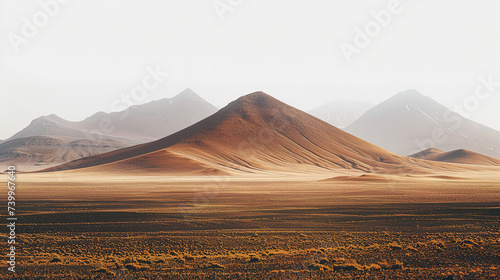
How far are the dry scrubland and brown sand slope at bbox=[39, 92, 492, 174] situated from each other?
53.2 m

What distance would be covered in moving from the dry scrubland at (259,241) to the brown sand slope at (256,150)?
2093 inches

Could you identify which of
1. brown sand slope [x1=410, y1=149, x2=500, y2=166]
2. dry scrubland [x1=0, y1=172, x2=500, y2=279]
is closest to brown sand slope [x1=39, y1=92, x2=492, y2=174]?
brown sand slope [x1=410, y1=149, x2=500, y2=166]

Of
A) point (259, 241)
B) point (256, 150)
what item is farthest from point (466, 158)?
point (259, 241)

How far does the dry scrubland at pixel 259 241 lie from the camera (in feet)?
46.8

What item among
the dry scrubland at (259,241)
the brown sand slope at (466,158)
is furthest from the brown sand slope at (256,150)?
the dry scrubland at (259,241)

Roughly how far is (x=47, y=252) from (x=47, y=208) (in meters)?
15.2

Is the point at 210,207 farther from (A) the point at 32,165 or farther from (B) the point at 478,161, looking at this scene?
(A) the point at 32,165

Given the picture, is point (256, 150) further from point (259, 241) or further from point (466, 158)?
point (466, 158)

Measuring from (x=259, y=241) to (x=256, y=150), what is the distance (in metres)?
92.0

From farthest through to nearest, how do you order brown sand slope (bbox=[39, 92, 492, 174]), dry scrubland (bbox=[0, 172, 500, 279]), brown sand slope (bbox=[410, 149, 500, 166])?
brown sand slope (bbox=[410, 149, 500, 166]) < brown sand slope (bbox=[39, 92, 492, 174]) < dry scrubland (bbox=[0, 172, 500, 279])

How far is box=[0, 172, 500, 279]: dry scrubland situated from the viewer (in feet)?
46.8

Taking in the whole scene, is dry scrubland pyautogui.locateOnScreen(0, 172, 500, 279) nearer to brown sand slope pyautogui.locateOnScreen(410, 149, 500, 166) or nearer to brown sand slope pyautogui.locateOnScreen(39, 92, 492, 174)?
brown sand slope pyautogui.locateOnScreen(39, 92, 492, 174)

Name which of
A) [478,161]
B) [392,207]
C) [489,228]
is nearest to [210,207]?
[392,207]

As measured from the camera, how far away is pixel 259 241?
18938mm
